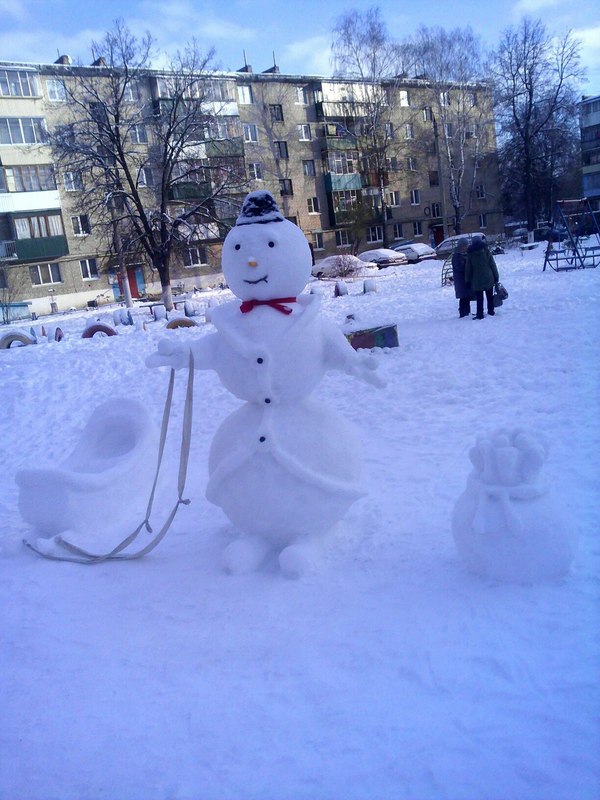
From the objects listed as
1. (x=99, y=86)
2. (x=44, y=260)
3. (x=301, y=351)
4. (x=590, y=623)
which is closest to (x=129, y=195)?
(x=99, y=86)

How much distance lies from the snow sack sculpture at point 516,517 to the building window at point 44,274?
104 ft

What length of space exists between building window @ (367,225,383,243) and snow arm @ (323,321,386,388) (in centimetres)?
3537

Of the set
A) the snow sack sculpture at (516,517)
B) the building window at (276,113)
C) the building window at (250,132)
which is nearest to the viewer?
the snow sack sculpture at (516,517)

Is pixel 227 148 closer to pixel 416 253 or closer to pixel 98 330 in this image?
pixel 416 253

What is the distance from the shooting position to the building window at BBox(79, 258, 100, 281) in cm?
3192

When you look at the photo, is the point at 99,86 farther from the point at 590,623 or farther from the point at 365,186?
the point at 590,623

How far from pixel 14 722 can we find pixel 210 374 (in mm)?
6191

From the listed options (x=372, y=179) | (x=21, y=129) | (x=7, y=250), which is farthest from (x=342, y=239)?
(x=7, y=250)

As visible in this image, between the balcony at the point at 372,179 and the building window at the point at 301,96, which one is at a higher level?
the building window at the point at 301,96

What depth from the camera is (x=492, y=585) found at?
2.91m

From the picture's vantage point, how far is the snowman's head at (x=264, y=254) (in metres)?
3.35

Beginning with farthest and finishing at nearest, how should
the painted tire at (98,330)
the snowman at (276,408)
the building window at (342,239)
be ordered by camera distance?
the building window at (342,239) → the painted tire at (98,330) → the snowman at (276,408)

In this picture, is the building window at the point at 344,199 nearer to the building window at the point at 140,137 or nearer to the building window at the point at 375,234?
the building window at the point at 375,234

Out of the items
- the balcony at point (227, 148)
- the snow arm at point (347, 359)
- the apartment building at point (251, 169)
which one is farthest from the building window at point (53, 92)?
the snow arm at point (347, 359)
